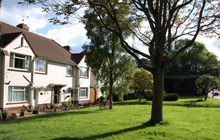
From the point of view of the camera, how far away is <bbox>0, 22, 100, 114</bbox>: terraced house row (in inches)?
692

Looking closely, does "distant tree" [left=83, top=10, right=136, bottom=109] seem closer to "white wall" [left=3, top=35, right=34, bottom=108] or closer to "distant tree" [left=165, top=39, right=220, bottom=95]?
"white wall" [left=3, top=35, right=34, bottom=108]

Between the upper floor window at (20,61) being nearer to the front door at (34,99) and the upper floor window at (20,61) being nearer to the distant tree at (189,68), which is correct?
the front door at (34,99)

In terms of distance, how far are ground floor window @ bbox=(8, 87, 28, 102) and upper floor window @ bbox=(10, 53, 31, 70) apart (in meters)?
2.18

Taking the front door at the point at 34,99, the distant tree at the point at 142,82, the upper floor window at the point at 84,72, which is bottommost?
the front door at the point at 34,99

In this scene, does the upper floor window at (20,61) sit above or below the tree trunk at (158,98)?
above

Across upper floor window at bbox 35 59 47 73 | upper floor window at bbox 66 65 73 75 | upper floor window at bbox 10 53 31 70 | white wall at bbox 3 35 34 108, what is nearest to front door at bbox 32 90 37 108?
white wall at bbox 3 35 34 108

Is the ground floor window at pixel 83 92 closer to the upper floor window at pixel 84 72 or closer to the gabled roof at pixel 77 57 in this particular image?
the upper floor window at pixel 84 72

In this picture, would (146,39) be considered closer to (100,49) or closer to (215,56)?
(100,49)

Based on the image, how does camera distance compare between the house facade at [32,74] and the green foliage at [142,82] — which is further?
the green foliage at [142,82]

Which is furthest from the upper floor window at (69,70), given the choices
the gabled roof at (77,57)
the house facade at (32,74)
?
the gabled roof at (77,57)

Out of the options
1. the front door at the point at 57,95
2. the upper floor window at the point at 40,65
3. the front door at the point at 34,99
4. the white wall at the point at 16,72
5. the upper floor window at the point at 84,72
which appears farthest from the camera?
the upper floor window at the point at 84,72

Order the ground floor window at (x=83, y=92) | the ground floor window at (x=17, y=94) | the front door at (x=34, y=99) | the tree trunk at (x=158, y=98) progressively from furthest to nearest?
1. the ground floor window at (x=83, y=92)
2. the front door at (x=34, y=99)
3. the ground floor window at (x=17, y=94)
4. the tree trunk at (x=158, y=98)

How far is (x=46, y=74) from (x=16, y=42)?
5487 millimetres

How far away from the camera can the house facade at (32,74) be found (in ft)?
57.7
